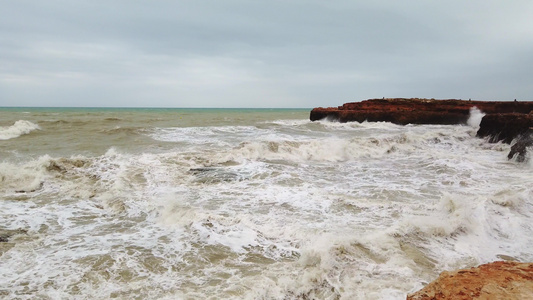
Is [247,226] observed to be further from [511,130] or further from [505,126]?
[505,126]

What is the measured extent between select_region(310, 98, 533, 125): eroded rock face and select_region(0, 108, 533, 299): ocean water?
705 inches

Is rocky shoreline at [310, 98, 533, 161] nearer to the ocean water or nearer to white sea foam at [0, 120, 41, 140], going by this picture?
the ocean water

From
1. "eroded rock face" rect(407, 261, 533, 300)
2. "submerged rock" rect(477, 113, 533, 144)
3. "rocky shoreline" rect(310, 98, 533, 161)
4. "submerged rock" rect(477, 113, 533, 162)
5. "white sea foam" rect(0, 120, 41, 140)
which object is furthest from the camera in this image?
"rocky shoreline" rect(310, 98, 533, 161)

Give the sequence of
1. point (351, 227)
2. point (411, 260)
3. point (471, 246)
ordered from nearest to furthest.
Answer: point (411, 260) → point (471, 246) → point (351, 227)

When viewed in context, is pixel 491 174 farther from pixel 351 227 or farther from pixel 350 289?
pixel 350 289

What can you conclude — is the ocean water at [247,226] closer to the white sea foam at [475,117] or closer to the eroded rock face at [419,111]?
the white sea foam at [475,117]

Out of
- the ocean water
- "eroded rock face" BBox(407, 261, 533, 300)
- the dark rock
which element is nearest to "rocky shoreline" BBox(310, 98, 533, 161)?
the dark rock

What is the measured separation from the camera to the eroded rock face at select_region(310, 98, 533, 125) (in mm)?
26297

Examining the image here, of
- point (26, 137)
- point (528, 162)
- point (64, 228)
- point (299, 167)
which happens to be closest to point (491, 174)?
point (528, 162)

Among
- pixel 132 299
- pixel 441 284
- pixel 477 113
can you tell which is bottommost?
pixel 132 299

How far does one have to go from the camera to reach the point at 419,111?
27328 millimetres

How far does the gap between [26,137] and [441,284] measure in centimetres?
1825

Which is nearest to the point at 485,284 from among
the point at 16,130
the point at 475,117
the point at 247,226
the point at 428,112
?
the point at 247,226

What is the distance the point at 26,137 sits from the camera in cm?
1558
